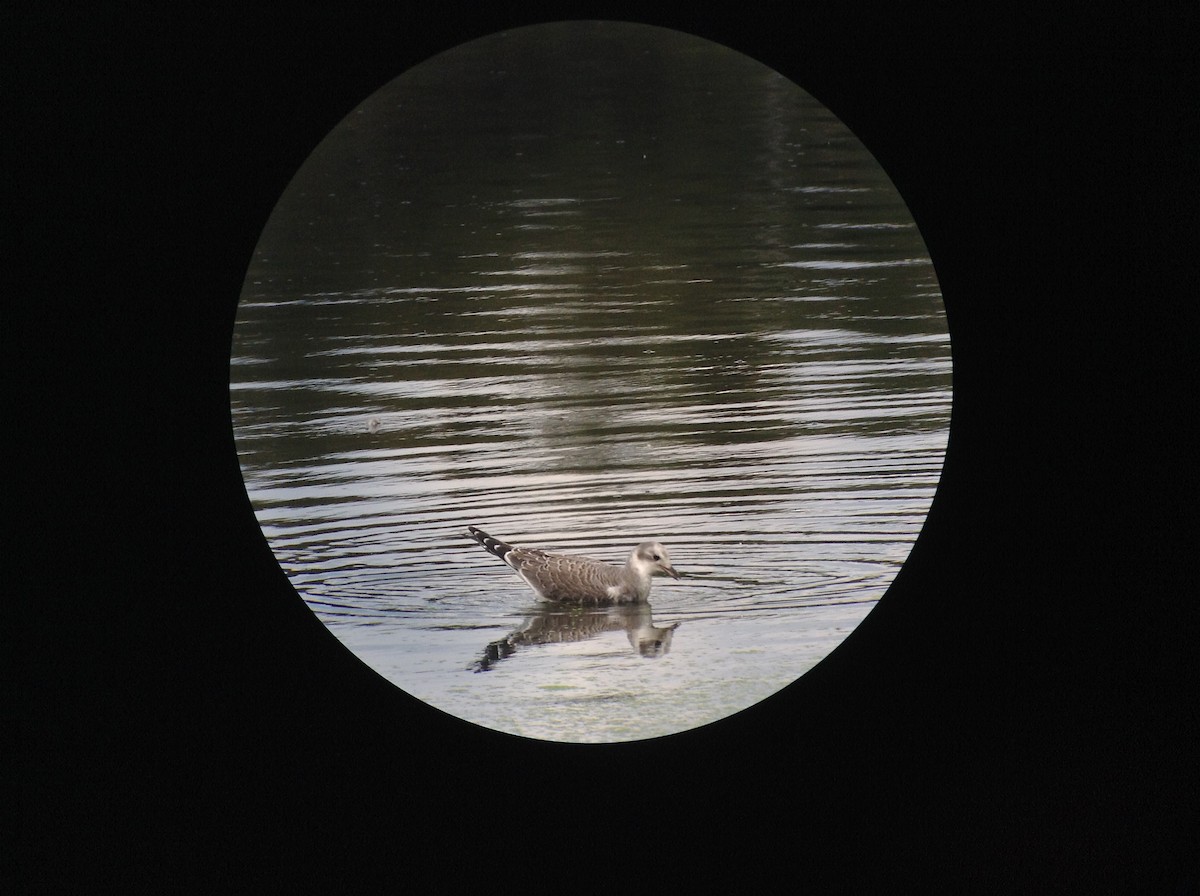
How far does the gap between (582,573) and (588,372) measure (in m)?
0.42

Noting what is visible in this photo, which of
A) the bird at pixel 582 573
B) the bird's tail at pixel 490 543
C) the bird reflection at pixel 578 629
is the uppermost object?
the bird's tail at pixel 490 543

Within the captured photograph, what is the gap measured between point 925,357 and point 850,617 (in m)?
0.57

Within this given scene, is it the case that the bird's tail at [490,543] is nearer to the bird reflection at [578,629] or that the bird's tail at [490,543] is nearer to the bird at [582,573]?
the bird at [582,573]

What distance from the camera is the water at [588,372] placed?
2838mm

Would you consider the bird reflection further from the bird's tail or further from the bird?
the bird's tail

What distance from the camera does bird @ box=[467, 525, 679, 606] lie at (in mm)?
2846

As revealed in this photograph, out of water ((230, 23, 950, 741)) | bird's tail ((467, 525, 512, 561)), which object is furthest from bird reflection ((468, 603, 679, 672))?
bird's tail ((467, 525, 512, 561))

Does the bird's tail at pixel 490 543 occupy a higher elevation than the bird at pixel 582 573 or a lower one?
higher

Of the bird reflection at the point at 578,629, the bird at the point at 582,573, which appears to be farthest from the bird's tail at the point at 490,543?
the bird reflection at the point at 578,629

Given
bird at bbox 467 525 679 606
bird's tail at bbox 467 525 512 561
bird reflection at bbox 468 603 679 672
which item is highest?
bird's tail at bbox 467 525 512 561

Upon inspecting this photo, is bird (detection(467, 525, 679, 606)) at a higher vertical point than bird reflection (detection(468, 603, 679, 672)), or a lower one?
higher

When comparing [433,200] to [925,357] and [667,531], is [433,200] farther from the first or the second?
[925,357]

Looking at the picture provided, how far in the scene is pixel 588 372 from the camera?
9.55 feet

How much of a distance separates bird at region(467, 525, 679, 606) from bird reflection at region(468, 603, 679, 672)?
2 cm
